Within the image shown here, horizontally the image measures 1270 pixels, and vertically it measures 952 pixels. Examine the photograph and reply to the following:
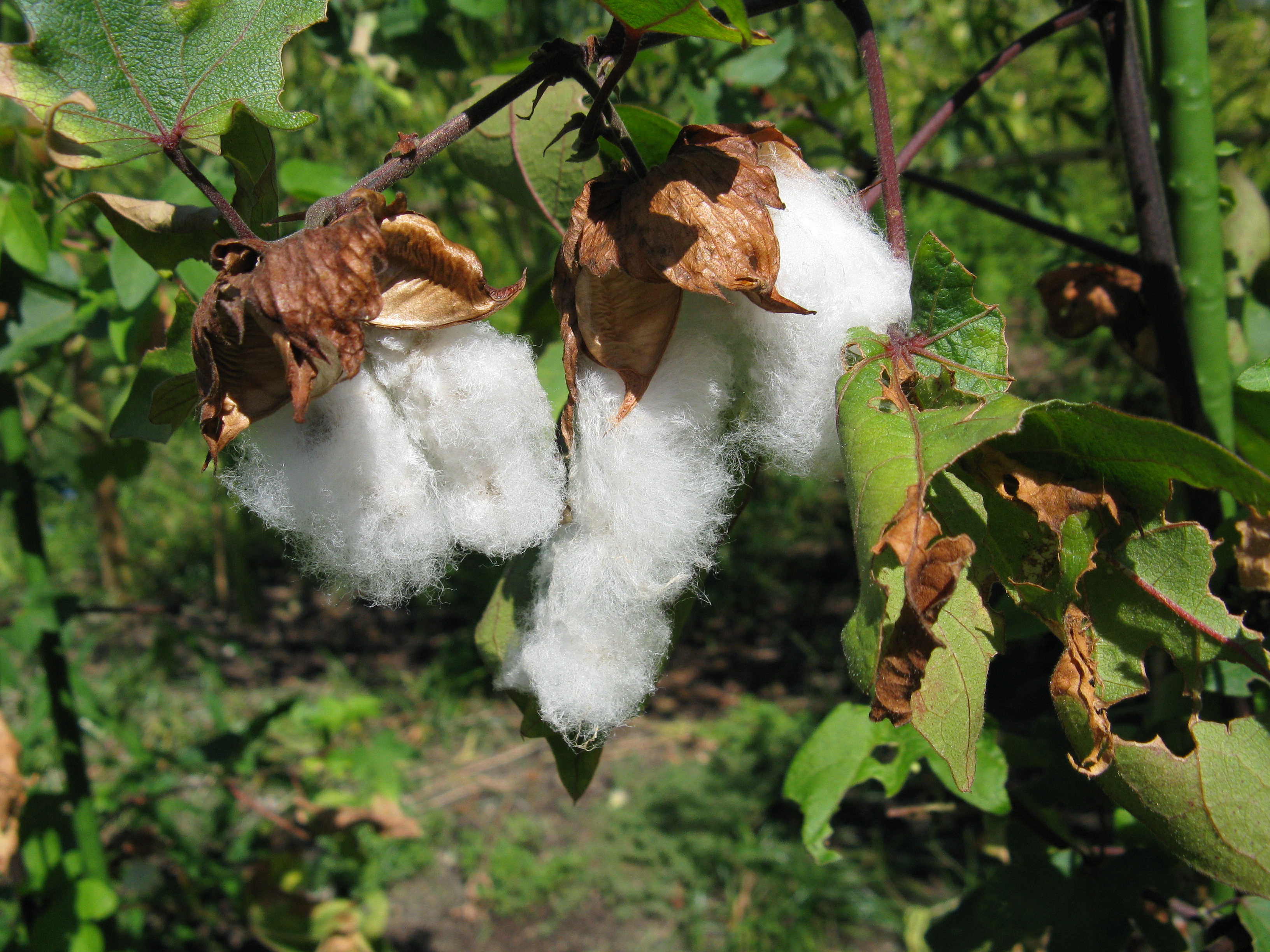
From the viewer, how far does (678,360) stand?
610 millimetres

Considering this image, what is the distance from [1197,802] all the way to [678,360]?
442mm

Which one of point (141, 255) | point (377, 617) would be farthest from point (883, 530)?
point (377, 617)

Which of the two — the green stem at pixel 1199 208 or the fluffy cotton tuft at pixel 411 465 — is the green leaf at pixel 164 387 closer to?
the fluffy cotton tuft at pixel 411 465

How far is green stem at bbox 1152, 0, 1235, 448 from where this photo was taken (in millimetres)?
821

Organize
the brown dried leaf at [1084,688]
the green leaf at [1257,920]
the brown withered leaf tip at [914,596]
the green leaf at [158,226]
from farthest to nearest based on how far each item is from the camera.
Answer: the green leaf at [1257,920] < the green leaf at [158,226] < the brown dried leaf at [1084,688] < the brown withered leaf tip at [914,596]

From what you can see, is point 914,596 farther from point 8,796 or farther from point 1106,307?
point 8,796

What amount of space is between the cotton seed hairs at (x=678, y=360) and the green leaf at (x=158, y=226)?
0.94 feet

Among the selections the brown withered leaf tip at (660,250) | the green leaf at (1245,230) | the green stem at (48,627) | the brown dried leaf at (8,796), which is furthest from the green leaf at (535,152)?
the brown dried leaf at (8,796)

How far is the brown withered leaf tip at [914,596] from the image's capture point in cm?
42

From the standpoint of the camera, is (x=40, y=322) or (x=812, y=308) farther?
(x=40, y=322)

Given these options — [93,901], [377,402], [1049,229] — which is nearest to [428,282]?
[377,402]

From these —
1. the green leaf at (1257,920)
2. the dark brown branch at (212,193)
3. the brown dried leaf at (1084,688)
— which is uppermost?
the dark brown branch at (212,193)

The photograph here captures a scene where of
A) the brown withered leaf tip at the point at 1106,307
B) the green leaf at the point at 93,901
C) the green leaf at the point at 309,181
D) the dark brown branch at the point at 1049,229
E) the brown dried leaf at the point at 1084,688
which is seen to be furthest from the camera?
the green leaf at the point at 93,901

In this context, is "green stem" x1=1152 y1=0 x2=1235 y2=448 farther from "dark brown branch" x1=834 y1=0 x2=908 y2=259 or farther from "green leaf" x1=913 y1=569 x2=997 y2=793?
"green leaf" x1=913 y1=569 x2=997 y2=793
